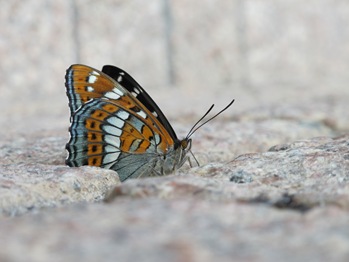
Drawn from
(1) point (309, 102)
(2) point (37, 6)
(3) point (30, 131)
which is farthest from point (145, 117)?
(2) point (37, 6)

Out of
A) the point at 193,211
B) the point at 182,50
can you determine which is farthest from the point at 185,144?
the point at 182,50

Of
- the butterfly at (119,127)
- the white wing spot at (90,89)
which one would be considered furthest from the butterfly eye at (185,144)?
the white wing spot at (90,89)

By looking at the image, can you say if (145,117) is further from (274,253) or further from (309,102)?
(309,102)

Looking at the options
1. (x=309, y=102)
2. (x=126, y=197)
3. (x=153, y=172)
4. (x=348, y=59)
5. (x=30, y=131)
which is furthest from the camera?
(x=348, y=59)

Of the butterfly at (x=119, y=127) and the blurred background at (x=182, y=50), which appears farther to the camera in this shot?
the blurred background at (x=182, y=50)

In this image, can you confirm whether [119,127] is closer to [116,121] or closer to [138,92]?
[116,121]

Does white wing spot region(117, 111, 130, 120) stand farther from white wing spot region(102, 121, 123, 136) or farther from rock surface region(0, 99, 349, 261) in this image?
rock surface region(0, 99, 349, 261)

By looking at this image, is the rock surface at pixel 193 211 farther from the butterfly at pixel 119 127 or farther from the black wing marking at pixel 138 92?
the black wing marking at pixel 138 92
